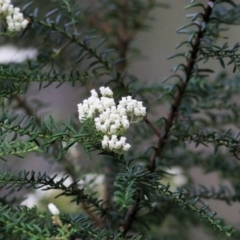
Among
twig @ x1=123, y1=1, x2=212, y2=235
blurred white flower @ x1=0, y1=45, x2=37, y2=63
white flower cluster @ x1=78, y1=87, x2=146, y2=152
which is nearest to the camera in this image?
white flower cluster @ x1=78, y1=87, x2=146, y2=152

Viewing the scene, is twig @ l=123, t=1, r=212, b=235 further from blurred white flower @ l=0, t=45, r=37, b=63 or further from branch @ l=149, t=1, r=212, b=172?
blurred white flower @ l=0, t=45, r=37, b=63

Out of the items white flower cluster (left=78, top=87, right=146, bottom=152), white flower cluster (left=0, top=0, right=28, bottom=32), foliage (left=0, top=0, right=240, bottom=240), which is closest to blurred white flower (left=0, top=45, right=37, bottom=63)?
foliage (left=0, top=0, right=240, bottom=240)

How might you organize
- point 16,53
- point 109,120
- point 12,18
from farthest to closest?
point 16,53, point 12,18, point 109,120

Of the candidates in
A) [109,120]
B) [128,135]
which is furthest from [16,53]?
[109,120]

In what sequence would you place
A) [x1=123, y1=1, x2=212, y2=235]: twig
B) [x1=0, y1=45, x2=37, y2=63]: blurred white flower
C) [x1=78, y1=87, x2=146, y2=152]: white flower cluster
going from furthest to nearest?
[x1=0, y1=45, x2=37, y2=63]: blurred white flower, [x1=123, y1=1, x2=212, y2=235]: twig, [x1=78, y1=87, x2=146, y2=152]: white flower cluster

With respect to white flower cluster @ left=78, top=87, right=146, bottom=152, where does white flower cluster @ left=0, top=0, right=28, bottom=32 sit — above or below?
above

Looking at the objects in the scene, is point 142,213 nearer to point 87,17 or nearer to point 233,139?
point 233,139

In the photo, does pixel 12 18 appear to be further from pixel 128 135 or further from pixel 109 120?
pixel 128 135

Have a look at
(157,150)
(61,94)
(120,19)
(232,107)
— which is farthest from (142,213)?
(61,94)

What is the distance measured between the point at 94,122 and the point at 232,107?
32 cm

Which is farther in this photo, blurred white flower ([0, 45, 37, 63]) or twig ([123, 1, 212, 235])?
blurred white flower ([0, 45, 37, 63])

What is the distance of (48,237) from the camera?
335mm

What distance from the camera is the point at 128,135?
713mm

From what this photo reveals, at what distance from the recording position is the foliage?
379 mm
